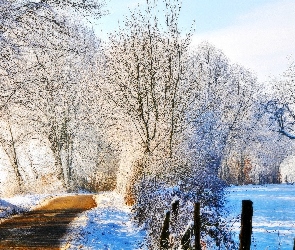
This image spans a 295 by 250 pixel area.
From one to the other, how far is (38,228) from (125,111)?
940cm

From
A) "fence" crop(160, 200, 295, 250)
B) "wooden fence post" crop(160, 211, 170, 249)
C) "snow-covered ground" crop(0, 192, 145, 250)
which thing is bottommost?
"snow-covered ground" crop(0, 192, 145, 250)

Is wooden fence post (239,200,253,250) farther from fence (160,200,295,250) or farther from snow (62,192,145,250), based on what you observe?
snow (62,192,145,250)

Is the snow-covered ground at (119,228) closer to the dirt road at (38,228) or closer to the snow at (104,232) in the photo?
the snow at (104,232)

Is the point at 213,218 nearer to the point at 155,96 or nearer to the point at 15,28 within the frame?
the point at 15,28

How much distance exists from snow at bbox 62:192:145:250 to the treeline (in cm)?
75

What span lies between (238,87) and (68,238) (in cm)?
4045

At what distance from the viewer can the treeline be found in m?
13.7

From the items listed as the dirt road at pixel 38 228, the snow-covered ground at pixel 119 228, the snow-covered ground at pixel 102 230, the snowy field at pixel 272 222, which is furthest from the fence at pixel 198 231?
the dirt road at pixel 38 228

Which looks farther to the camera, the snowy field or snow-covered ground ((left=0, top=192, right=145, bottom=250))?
the snowy field

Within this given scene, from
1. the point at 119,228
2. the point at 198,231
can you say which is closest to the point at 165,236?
the point at 198,231

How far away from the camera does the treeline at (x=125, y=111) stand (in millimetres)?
13656

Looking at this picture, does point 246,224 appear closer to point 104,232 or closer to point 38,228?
point 104,232

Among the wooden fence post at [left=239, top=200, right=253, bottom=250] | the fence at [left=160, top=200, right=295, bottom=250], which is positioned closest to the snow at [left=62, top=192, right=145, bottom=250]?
the fence at [left=160, top=200, right=295, bottom=250]

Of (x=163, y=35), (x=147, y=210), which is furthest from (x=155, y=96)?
(x=147, y=210)
